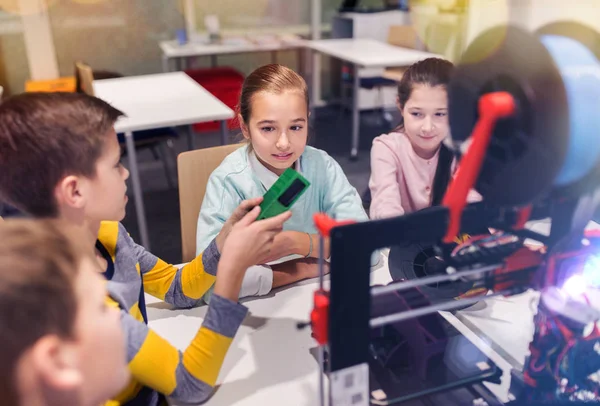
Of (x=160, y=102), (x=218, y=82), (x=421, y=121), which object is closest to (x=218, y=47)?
(x=218, y=82)

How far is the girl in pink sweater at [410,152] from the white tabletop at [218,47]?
353cm

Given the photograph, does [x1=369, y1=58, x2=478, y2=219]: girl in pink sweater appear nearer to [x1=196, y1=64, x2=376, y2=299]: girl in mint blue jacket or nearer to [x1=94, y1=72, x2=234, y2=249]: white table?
[x1=196, y1=64, x2=376, y2=299]: girl in mint blue jacket

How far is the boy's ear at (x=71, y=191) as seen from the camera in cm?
80

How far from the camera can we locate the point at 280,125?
1157mm

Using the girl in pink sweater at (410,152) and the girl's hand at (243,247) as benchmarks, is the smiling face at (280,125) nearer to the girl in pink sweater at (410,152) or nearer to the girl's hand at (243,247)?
the girl in pink sweater at (410,152)

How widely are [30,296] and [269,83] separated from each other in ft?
2.65

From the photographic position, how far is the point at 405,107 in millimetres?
1112

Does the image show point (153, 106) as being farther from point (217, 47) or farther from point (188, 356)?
point (217, 47)

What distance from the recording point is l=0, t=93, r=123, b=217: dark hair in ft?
2.56

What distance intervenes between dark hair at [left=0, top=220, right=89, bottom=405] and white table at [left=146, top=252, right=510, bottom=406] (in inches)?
11.3

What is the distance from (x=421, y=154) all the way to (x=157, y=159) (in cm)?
319

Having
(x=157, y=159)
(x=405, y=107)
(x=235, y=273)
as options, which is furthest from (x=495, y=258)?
(x=157, y=159)

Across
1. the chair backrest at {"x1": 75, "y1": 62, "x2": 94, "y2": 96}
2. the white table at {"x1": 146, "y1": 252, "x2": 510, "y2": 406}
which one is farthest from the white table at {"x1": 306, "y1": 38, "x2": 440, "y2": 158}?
the white table at {"x1": 146, "y1": 252, "x2": 510, "y2": 406}

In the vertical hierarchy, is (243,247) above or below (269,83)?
below
